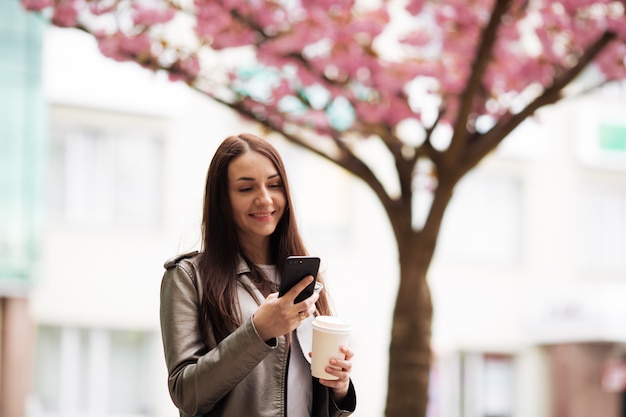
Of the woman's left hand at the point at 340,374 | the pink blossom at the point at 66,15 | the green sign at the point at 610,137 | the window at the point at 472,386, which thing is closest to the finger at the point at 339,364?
the woman's left hand at the point at 340,374

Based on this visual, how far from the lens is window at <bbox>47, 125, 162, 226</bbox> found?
11469 millimetres

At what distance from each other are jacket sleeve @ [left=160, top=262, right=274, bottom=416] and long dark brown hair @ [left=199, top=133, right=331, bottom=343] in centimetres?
4

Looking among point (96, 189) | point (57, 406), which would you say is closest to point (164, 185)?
point (96, 189)

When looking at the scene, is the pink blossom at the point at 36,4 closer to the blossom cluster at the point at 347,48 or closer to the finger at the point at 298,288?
the blossom cluster at the point at 347,48

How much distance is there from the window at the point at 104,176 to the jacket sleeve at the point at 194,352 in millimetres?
9812

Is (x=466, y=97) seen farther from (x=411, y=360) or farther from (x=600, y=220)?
(x=600, y=220)

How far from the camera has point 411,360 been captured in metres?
5.01

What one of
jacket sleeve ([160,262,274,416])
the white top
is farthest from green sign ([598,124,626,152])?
jacket sleeve ([160,262,274,416])

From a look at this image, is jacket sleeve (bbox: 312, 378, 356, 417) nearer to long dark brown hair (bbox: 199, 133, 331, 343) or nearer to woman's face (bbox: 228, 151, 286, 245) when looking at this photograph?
long dark brown hair (bbox: 199, 133, 331, 343)

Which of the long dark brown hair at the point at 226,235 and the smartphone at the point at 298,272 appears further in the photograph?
the long dark brown hair at the point at 226,235

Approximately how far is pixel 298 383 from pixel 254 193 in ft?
1.29

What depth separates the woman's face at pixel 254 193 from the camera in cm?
203

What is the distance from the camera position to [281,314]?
1.83 m

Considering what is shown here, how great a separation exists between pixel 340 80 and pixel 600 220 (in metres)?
9.90
